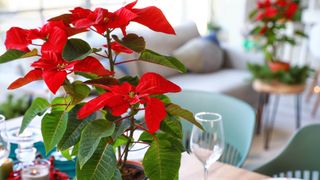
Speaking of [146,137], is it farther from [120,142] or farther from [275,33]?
[275,33]

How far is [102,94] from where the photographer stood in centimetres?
70

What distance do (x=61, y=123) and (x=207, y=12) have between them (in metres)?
4.71

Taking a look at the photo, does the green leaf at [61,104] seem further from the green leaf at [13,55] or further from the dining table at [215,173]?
the dining table at [215,173]

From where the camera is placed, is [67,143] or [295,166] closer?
[67,143]

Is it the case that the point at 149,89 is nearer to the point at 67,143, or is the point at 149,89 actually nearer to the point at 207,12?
the point at 67,143

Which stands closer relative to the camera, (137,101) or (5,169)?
(137,101)

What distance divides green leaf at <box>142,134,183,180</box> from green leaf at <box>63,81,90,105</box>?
0.50 ft

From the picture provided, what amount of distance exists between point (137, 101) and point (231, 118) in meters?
1.08

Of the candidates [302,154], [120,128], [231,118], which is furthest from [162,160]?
[231,118]

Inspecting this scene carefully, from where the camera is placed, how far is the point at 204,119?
108cm

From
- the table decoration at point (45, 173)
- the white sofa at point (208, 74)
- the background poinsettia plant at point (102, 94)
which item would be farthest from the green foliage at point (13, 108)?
the background poinsettia plant at point (102, 94)

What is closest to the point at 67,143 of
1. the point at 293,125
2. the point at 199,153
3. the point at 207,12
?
the point at 199,153

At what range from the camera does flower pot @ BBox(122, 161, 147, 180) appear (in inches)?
33.0

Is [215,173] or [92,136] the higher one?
[92,136]
